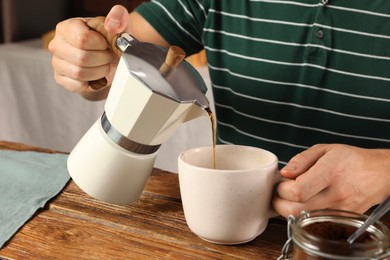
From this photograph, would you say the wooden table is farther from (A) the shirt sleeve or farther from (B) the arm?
(A) the shirt sleeve

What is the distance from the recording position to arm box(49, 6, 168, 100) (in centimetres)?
75

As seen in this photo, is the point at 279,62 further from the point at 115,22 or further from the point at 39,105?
the point at 39,105

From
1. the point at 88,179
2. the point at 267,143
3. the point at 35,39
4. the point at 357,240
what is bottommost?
the point at 35,39

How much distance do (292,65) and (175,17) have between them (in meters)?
0.24

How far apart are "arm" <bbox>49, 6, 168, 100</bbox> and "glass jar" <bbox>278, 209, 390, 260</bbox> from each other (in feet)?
1.13

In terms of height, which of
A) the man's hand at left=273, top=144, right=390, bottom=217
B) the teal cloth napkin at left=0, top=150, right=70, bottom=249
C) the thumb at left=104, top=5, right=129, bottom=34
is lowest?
the teal cloth napkin at left=0, top=150, right=70, bottom=249

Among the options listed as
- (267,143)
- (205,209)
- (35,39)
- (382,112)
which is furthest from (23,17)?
(205,209)

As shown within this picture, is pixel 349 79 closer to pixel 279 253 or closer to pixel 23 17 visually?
pixel 279 253

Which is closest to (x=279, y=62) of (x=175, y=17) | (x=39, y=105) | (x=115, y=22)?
(x=175, y=17)

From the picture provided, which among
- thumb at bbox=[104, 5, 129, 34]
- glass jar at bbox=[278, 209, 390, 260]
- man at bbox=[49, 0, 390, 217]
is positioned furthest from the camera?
man at bbox=[49, 0, 390, 217]

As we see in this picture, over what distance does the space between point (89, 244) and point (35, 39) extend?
1.86 metres

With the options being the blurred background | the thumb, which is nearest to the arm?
the thumb

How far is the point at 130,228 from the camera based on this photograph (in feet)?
2.25

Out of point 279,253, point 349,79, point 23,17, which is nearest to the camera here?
point 279,253
